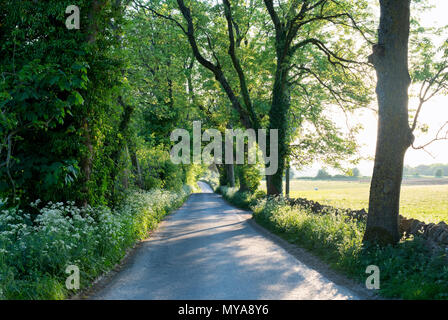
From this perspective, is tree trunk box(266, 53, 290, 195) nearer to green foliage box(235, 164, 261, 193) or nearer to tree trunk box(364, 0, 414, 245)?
tree trunk box(364, 0, 414, 245)

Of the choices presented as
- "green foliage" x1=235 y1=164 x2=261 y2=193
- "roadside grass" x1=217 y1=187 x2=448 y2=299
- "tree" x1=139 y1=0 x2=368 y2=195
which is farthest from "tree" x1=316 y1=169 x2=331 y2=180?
"roadside grass" x1=217 y1=187 x2=448 y2=299

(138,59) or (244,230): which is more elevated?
(138,59)

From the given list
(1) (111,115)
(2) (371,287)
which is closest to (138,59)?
(1) (111,115)

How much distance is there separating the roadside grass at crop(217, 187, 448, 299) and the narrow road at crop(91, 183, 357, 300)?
0.78 m

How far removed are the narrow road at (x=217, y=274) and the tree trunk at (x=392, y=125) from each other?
2.11m

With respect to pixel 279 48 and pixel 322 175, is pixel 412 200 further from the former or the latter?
pixel 322 175

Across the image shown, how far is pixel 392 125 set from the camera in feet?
25.0

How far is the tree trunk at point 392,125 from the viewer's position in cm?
757

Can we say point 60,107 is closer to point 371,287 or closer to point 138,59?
point 371,287

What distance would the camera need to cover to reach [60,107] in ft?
22.7

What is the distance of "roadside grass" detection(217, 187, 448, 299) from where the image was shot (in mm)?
5516

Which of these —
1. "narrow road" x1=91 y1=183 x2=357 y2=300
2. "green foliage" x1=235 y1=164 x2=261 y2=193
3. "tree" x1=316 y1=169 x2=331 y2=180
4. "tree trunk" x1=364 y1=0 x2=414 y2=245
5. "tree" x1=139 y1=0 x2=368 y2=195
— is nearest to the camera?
"narrow road" x1=91 y1=183 x2=357 y2=300

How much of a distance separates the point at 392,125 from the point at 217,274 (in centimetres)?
530
